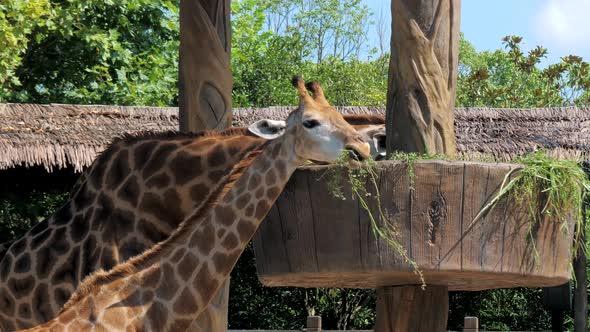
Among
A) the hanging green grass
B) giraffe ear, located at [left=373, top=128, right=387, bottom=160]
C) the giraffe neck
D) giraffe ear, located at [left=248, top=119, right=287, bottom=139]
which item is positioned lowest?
the giraffe neck

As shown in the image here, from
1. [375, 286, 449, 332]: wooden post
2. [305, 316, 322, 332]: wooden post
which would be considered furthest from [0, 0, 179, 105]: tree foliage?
[375, 286, 449, 332]: wooden post

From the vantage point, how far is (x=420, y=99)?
429 centimetres

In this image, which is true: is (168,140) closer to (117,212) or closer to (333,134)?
(117,212)

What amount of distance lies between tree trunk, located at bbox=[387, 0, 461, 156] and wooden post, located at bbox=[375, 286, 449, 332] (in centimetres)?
54

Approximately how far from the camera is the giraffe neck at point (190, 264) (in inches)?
153

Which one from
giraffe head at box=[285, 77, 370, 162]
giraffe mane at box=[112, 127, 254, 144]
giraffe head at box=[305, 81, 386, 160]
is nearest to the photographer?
giraffe head at box=[285, 77, 370, 162]

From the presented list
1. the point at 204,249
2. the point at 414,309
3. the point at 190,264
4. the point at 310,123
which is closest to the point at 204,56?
the point at 310,123

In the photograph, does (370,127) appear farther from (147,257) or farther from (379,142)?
(147,257)

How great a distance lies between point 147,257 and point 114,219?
1.75 metres

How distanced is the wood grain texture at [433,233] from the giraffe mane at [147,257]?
1.58 feet

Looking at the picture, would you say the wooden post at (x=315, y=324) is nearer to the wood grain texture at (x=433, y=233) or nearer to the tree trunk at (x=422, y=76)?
the tree trunk at (x=422, y=76)

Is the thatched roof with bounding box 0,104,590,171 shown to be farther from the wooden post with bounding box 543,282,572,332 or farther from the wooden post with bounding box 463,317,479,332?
the wooden post with bounding box 463,317,479,332

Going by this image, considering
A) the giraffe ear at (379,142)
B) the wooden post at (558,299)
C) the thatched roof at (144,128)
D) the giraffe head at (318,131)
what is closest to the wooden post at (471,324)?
the wooden post at (558,299)

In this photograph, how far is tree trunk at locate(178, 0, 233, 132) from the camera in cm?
576
